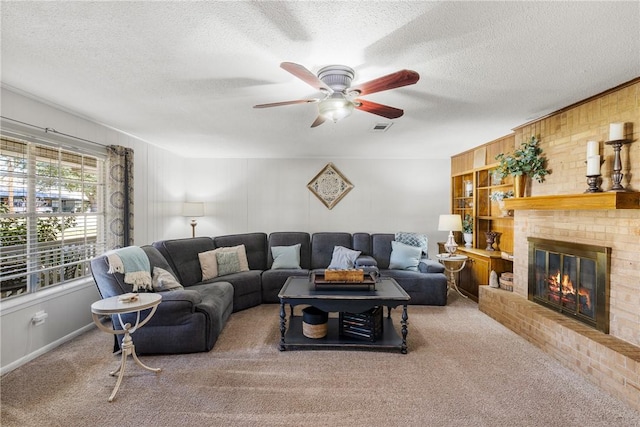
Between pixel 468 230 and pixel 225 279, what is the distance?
153 inches

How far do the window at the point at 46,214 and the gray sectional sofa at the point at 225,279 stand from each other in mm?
675

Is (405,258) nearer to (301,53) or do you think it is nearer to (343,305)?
(343,305)

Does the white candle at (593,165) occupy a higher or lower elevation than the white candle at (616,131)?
lower

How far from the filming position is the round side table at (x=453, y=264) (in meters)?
4.61

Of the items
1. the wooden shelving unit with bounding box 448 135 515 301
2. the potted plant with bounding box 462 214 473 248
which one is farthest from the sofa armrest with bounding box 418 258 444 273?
the potted plant with bounding box 462 214 473 248

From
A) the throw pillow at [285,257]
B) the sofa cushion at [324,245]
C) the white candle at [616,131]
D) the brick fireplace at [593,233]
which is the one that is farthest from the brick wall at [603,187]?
the throw pillow at [285,257]

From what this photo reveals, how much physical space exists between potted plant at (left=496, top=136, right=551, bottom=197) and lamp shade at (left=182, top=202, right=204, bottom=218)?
4670mm

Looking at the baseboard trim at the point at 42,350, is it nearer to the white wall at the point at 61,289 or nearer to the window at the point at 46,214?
the white wall at the point at 61,289

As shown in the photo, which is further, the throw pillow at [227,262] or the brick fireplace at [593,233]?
the throw pillow at [227,262]

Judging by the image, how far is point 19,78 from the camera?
7.77 feet

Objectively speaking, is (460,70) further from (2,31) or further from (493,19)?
(2,31)

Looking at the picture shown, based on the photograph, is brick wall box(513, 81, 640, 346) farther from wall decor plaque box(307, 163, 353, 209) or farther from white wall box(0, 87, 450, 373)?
wall decor plaque box(307, 163, 353, 209)

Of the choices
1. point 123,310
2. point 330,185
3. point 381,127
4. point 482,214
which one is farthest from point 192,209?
point 482,214

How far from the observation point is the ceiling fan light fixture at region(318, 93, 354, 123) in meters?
2.13
